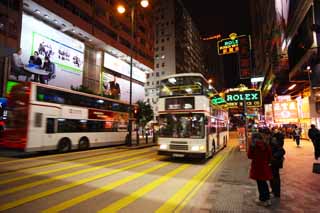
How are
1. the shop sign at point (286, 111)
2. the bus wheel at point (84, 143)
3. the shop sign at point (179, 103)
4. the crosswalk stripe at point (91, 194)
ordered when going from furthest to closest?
the shop sign at point (286, 111) < the bus wheel at point (84, 143) < the shop sign at point (179, 103) < the crosswalk stripe at point (91, 194)

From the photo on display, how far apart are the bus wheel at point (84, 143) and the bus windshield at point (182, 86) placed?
7.28 m

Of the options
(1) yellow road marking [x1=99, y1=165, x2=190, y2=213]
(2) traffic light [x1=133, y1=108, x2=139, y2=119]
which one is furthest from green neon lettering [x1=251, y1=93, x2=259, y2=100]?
(1) yellow road marking [x1=99, y1=165, x2=190, y2=213]

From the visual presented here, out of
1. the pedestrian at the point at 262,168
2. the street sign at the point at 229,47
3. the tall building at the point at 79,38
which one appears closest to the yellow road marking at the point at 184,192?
the pedestrian at the point at 262,168

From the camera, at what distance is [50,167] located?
29.7 ft

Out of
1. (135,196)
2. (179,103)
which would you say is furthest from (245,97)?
(135,196)

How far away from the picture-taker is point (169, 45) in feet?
264

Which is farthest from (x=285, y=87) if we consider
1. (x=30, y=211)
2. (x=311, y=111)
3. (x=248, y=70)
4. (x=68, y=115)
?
(x=30, y=211)

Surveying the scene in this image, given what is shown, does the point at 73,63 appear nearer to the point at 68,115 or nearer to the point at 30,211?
the point at 68,115

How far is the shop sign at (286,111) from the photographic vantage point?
22.7 metres

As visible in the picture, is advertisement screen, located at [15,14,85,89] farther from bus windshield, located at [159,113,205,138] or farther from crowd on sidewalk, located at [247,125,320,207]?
crowd on sidewalk, located at [247,125,320,207]

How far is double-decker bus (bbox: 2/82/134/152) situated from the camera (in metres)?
11.5

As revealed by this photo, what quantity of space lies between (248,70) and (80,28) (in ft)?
87.2

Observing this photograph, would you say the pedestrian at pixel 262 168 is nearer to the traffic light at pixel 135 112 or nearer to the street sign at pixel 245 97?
the street sign at pixel 245 97

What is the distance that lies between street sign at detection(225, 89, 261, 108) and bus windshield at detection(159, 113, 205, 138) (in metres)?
6.36
